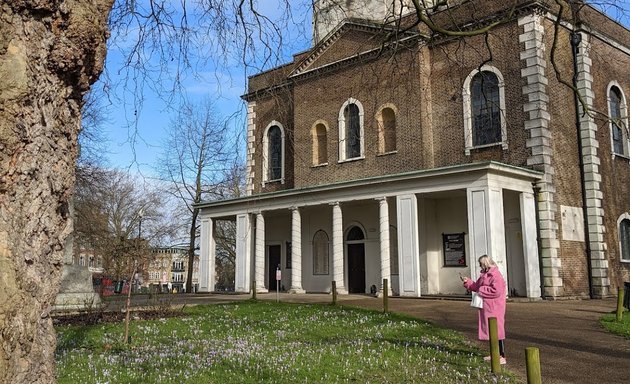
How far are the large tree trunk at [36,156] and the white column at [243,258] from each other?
82.2 feet

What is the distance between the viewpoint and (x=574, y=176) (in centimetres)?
2264

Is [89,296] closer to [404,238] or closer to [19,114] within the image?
[404,238]

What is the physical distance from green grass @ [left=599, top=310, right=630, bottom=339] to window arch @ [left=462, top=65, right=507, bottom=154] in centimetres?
963

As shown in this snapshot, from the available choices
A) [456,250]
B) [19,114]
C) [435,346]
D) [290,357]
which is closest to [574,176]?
[456,250]

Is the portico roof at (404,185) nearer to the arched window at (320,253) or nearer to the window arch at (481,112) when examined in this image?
the window arch at (481,112)

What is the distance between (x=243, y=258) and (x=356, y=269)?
574 centimetres

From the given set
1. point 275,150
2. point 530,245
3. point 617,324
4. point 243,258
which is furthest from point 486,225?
point 275,150

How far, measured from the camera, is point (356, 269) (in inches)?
1068

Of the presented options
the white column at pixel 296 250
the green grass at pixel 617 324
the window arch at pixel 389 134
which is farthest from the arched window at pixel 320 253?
the green grass at pixel 617 324

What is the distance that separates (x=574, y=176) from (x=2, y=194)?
77.4 ft

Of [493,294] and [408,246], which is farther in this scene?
[408,246]

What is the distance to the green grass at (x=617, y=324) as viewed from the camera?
11758 mm

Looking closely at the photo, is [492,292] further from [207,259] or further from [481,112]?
[207,259]

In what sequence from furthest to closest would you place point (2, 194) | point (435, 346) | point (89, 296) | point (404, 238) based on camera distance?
point (404, 238) → point (89, 296) → point (435, 346) → point (2, 194)
